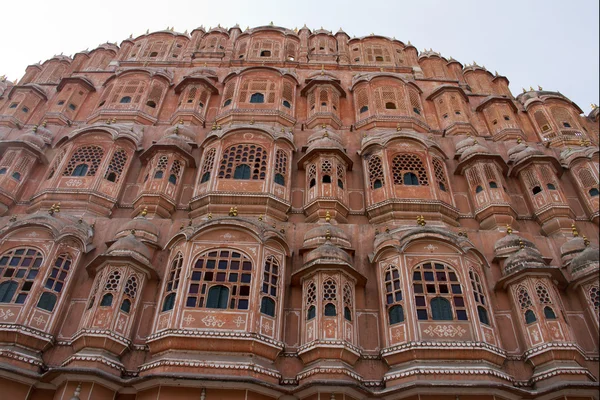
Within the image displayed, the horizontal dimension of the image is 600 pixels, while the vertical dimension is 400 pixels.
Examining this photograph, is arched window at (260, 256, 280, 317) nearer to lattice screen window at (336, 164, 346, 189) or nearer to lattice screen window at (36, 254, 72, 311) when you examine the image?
lattice screen window at (336, 164, 346, 189)

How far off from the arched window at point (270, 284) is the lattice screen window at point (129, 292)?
3406mm

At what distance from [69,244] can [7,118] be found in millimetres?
9650

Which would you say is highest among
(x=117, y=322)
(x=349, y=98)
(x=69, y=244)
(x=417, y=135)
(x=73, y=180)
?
(x=349, y=98)

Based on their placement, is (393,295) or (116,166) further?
(116,166)

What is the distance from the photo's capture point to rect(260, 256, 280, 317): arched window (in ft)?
41.9

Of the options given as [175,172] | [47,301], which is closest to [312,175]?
[175,172]

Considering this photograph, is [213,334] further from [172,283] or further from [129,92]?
[129,92]

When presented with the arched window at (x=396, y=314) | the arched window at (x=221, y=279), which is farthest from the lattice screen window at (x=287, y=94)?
the arched window at (x=396, y=314)

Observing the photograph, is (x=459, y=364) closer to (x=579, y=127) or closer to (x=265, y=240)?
(x=265, y=240)

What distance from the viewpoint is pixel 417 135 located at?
1803 cm

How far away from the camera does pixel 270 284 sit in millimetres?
13141

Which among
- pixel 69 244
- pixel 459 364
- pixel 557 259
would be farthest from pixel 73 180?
pixel 557 259

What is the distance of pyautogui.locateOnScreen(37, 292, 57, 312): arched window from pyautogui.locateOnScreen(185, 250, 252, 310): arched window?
142 inches

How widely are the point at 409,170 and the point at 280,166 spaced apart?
14.7ft
